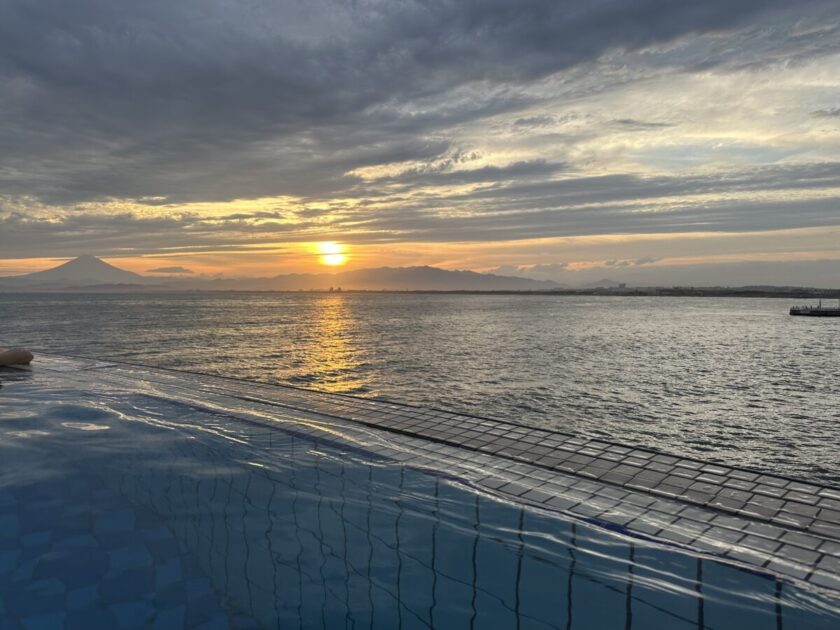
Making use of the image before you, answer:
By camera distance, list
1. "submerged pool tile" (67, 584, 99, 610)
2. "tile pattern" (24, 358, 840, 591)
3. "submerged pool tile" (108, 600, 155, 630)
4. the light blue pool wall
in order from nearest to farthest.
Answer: the light blue pool wall → "submerged pool tile" (108, 600, 155, 630) → "submerged pool tile" (67, 584, 99, 610) → "tile pattern" (24, 358, 840, 591)

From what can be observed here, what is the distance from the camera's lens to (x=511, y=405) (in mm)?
14898

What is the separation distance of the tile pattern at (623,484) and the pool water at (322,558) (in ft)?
1.15

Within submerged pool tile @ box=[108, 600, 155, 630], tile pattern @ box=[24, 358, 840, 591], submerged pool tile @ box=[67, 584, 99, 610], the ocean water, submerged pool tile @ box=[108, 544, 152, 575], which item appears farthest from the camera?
the ocean water

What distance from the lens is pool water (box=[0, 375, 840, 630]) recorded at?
450cm

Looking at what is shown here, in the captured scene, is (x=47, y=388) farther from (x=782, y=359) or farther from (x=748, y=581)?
(x=782, y=359)

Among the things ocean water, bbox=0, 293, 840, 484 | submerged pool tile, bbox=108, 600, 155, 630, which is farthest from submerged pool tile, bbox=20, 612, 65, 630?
ocean water, bbox=0, 293, 840, 484

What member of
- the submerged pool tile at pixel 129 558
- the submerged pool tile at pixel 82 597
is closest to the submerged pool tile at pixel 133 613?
the submerged pool tile at pixel 82 597

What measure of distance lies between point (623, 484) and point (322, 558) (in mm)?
3645

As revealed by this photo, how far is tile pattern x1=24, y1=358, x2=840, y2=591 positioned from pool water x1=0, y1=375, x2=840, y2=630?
0.35 meters

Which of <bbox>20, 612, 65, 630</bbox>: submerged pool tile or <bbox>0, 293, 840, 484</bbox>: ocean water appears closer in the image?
<bbox>20, 612, 65, 630</bbox>: submerged pool tile

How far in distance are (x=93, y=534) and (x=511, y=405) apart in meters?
10.8

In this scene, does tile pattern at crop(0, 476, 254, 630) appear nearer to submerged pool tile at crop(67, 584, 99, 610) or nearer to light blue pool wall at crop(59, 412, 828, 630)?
A: submerged pool tile at crop(67, 584, 99, 610)

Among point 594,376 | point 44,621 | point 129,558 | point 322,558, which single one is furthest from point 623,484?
point 594,376

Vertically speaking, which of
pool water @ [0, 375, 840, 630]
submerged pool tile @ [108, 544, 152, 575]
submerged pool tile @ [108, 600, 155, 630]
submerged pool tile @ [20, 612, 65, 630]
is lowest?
submerged pool tile @ [20, 612, 65, 630]
